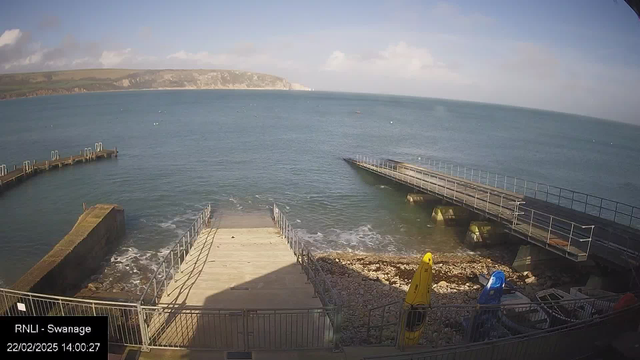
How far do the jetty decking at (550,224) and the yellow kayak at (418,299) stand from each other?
1189cm

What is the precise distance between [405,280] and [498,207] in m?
9.62

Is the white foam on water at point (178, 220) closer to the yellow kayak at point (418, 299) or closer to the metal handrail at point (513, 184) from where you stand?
the yellow kayak at point (418, 299)

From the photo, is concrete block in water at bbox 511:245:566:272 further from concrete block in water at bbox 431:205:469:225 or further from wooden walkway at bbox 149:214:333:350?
wooden walkway at bbox 149:214:333:350

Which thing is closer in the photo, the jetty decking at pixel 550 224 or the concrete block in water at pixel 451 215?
the jetty decking at pixel 550 224

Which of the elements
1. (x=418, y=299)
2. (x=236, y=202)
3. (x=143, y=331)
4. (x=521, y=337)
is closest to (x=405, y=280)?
(x=418, y=299)

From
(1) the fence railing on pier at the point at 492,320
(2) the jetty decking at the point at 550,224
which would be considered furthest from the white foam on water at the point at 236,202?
(1) the fence railing on pier at the point at 492,320

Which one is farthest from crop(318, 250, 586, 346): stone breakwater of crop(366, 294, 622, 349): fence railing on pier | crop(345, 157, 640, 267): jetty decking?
crop(345, 157, 640, 267): jetty decking

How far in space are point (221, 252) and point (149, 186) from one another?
2396cm

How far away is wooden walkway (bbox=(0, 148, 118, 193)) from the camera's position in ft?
113

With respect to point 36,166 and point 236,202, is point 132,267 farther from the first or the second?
point 36,166

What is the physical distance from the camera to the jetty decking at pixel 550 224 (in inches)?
670

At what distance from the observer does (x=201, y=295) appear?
11070 mm

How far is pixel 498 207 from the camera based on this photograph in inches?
955

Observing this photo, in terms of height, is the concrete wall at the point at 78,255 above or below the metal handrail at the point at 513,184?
below
